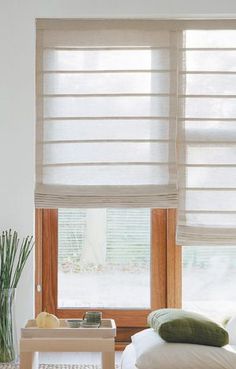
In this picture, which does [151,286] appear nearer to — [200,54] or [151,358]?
[151,358]

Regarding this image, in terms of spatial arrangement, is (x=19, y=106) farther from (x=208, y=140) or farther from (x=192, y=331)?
(x=192, y=331)

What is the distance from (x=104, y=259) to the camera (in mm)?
4301

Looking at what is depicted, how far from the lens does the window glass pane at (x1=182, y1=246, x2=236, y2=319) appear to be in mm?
4281

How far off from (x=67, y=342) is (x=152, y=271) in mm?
1148

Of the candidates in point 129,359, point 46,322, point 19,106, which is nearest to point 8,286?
point 46,322

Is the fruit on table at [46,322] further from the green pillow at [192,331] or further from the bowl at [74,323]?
the green pillow at [192,331]

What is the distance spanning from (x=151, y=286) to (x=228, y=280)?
48 cm

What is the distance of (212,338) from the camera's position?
319cm

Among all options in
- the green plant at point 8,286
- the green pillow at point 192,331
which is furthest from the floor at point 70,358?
the green pillow at point 192,331

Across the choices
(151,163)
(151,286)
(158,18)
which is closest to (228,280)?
(151,286)

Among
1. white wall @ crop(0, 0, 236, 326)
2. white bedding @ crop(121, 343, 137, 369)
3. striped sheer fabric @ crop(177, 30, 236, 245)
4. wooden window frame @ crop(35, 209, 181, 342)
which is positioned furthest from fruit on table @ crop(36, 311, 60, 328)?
striped sheer fabric @ crop(177, 30, 236, 245)

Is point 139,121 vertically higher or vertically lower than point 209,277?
higher

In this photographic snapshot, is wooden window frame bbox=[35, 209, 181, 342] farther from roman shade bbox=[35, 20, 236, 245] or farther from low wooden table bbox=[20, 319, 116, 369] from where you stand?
low wooden table bbox=[20, 319, 116, 369]

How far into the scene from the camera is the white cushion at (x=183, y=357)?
3068 mm
